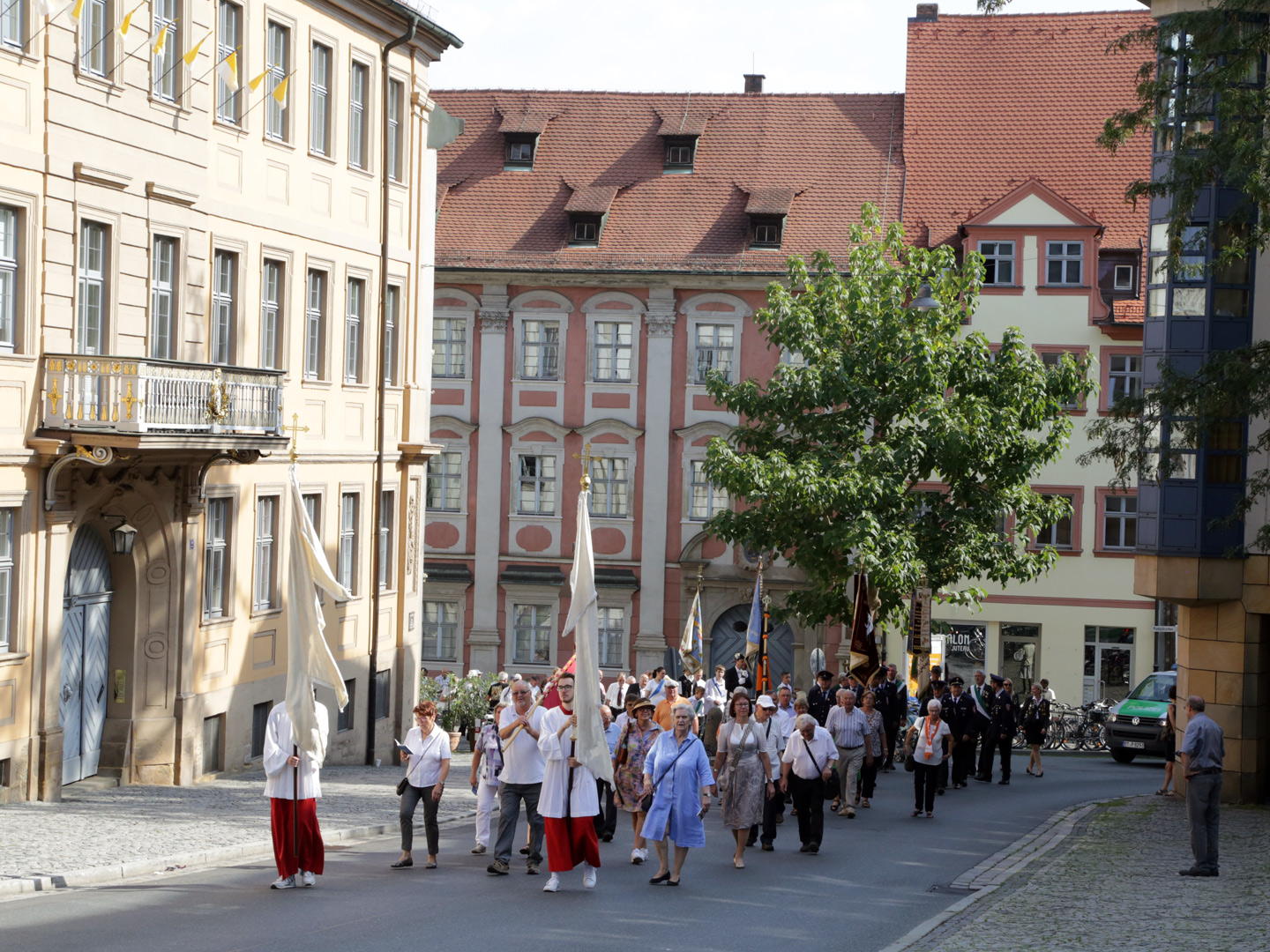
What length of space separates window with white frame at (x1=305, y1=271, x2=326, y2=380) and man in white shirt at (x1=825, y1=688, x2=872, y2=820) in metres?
10.6

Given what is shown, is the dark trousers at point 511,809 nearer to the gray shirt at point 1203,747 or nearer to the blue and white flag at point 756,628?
the gray shirt at point 1203,747

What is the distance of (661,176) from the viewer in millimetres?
44625

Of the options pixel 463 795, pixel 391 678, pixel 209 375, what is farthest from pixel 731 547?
pixel 209 375

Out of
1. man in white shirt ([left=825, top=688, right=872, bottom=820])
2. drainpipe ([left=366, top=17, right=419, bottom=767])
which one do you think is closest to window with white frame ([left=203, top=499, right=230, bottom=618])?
drainpipe ([left=366, top=17, right=419, bottom=767])

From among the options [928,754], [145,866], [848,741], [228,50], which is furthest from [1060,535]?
[145,866]

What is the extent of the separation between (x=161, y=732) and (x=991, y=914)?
12.6 m

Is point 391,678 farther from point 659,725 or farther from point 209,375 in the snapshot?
point 659,725

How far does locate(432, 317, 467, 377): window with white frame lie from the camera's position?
43.6 meters

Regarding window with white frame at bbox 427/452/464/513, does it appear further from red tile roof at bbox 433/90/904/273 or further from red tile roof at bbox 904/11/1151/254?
red tile roof at bbox 904/11/1151/254

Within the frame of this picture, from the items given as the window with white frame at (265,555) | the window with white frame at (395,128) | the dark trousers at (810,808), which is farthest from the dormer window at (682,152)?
the dark trousers at (810,808)

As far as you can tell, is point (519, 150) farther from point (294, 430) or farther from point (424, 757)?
point (424, 757)

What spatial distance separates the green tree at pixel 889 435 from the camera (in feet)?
97.0

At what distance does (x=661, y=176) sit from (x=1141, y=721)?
64.7 ft

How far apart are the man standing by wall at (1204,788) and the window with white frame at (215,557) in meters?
13.4
